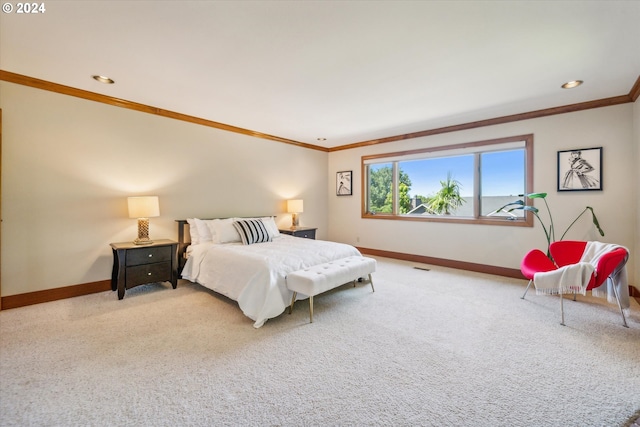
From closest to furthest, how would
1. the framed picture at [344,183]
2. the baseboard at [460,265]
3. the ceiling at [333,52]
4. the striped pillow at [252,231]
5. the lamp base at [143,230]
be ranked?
the ceiling at [333,52] → the lamp base at [143,230] → the striped pillow at [252,231] → the baseboard at [460,265] → the framed picture at [344,183]

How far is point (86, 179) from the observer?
3.50m

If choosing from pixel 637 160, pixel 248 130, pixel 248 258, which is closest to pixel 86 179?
pixel 248 258

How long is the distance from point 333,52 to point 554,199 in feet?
12.4

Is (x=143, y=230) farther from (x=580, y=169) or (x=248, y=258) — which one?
(x=580, y=169)

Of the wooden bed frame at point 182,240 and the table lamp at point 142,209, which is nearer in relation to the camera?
the table lamp at point 142,209

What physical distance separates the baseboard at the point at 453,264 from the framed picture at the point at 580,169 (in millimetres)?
1397

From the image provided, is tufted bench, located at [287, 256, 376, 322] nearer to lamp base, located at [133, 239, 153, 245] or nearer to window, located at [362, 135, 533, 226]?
lamp base, located at [133, 239, 153, 245]

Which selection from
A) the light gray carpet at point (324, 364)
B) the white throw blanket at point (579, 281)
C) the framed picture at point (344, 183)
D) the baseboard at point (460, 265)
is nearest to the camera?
the light gray carpet at point (324, 364)

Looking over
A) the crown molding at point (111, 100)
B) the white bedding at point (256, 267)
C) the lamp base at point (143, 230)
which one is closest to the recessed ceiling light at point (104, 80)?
the crown molding at point (111, 100)

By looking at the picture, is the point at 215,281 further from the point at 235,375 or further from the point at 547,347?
the point at 547,347

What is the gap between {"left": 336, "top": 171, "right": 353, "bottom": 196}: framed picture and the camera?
6.42 m

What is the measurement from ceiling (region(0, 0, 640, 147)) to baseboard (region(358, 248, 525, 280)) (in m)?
2.45

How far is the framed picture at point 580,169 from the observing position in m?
3.65

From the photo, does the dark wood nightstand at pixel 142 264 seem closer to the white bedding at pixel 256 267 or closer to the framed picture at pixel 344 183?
the white bedding at pixel 256 267
